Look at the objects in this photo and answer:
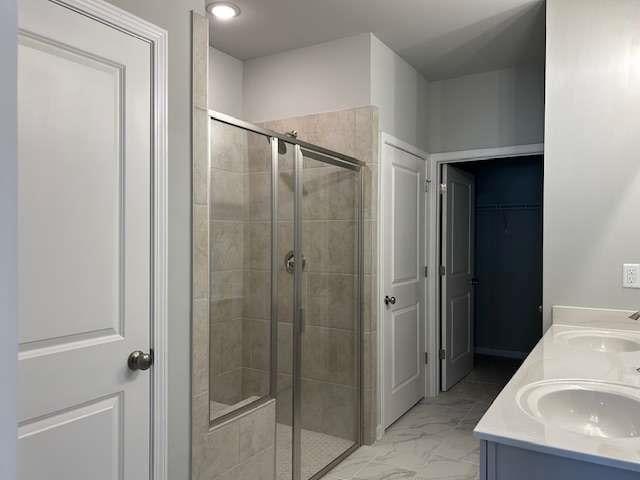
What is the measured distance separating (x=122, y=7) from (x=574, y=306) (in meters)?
2.41

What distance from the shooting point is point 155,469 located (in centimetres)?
167

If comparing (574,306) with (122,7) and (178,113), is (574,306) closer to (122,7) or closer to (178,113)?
(178,113)

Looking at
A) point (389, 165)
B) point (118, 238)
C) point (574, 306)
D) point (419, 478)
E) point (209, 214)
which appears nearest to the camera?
point (118, 238)

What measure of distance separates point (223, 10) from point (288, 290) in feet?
5.29

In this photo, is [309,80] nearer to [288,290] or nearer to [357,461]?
[288,290]

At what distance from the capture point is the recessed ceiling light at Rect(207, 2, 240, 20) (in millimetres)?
2609

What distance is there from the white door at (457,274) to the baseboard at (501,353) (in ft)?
2.45

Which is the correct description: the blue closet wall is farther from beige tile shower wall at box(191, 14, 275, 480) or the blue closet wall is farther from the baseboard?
beige tile shower wall at box(191, 14, 275, 480)

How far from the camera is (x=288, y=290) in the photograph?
7.97ft

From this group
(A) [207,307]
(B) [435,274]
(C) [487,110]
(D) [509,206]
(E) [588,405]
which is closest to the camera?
(E) [588,405]

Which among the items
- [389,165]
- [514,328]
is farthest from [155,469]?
[514,328]

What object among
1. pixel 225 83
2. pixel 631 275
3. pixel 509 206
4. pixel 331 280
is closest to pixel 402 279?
pixel 331 280

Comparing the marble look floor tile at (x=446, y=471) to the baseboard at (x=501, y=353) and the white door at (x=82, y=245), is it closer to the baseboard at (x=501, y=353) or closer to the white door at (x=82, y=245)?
the white door at (x=82, y=245)

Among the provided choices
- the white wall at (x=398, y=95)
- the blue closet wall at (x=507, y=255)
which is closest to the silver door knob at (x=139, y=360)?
the white wall at (x=398, y=95)
